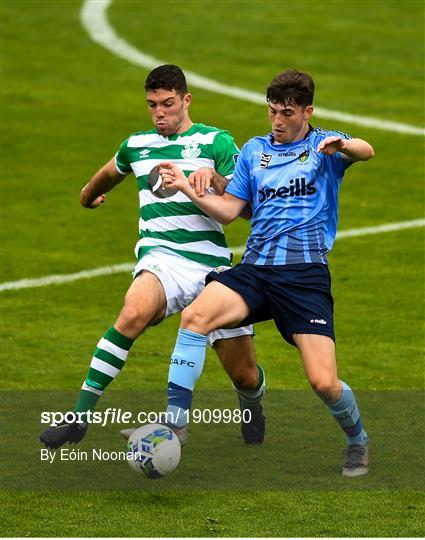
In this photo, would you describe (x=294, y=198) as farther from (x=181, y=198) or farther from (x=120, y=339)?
(x=120, y=339)

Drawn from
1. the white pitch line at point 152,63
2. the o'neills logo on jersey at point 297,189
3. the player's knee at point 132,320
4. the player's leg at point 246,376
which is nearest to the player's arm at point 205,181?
the o'neills logo on jersey at point 297,189

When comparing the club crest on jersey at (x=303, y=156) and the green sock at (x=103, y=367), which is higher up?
the club crest on jersey at (x=303, y=156)

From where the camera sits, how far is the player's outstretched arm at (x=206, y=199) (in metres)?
A: 8.80

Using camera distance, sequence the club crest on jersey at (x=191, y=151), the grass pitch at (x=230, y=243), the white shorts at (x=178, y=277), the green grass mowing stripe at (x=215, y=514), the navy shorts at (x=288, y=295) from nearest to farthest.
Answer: the green grass mowing stripe at (x=215, y=514) → the grass pitch at (x=230, y=243) → the navy shorts at (x=288, y=295) → the white shorts at (x=178, y=277) → the club crest on jersey at (x=191, y=151)

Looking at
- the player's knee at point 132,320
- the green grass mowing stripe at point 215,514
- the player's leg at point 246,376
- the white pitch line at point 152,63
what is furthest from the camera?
the white pitch line at point 152,63

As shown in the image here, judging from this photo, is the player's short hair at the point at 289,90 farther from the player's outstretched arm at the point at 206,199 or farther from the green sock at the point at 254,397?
the green sock at the point at 254,397

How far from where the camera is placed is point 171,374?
8484 mm

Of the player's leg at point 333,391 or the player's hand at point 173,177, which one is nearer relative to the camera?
the player's leg at point 333,391

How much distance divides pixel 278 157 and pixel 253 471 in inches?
75.7

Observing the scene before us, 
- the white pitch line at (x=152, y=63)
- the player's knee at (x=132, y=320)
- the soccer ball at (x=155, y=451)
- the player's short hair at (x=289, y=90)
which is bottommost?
the soccer ball at (x=155, y=451)

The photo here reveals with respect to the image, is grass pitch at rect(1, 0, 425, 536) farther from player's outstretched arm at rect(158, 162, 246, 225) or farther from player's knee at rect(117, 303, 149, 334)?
player's outstretched arm at rect(158, 162, 246, 225)

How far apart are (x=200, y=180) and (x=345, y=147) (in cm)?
96

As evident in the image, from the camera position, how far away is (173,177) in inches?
347

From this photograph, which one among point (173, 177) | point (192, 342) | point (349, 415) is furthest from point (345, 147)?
point (349, 415)
